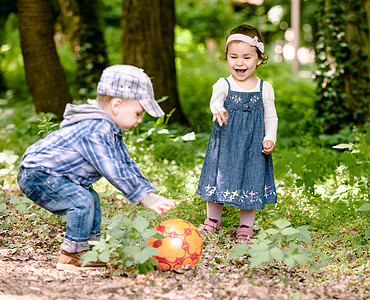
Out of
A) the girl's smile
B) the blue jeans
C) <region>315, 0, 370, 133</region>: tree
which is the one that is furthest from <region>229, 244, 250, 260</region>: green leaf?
<region>315, 0, 370, 133</region>: tree

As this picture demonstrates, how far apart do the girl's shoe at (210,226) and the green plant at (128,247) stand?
1.06 meters

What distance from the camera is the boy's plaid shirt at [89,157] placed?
10.0 feet

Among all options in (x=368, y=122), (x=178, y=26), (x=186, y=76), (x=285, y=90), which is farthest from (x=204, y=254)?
(x=178, y=26)

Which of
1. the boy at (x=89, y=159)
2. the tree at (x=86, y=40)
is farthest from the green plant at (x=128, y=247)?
the tree at (x=86, y=40)

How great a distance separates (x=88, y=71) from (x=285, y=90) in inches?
197

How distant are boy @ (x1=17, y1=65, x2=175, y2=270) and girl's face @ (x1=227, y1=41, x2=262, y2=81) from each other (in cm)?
105

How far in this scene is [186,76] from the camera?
14.3 meters

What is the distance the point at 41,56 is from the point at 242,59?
4859 millimetres

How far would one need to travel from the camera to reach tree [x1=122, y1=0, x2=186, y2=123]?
7.84 m

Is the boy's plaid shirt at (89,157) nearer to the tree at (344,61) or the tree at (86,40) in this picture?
the tree at (344,61)

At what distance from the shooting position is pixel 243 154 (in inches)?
157

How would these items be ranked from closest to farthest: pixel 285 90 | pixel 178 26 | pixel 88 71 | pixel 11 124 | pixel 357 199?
pixel 357 199
pixel 11 124
pixel 88 71
pixel 285 90
pixel 178 26

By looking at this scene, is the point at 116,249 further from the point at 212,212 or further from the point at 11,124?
the point at 11,124

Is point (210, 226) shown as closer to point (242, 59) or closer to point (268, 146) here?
point (268, 146)
